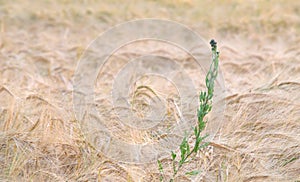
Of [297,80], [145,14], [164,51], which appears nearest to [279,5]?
[145,14]

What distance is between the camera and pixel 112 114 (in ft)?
6.22

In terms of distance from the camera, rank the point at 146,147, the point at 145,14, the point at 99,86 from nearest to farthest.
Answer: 1. the point at 146,147
2. the point at 99,86
3. the point at 145,14

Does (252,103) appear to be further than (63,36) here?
No

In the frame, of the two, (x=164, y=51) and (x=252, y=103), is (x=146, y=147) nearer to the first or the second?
(x=252, y=103)

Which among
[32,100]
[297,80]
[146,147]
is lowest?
[146,147]

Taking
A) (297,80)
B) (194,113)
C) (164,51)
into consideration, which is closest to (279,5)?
(164,51)

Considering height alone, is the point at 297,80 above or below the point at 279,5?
below

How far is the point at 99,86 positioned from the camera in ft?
7.89

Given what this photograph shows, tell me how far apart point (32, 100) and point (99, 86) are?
1.86ft

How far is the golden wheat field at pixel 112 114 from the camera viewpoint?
59.8 inches

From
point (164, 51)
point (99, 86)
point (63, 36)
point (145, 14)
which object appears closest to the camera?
point (99, 86)

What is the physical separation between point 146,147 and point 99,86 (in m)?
0.85

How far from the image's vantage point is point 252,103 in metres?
1.87

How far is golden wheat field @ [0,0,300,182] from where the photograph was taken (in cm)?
152
